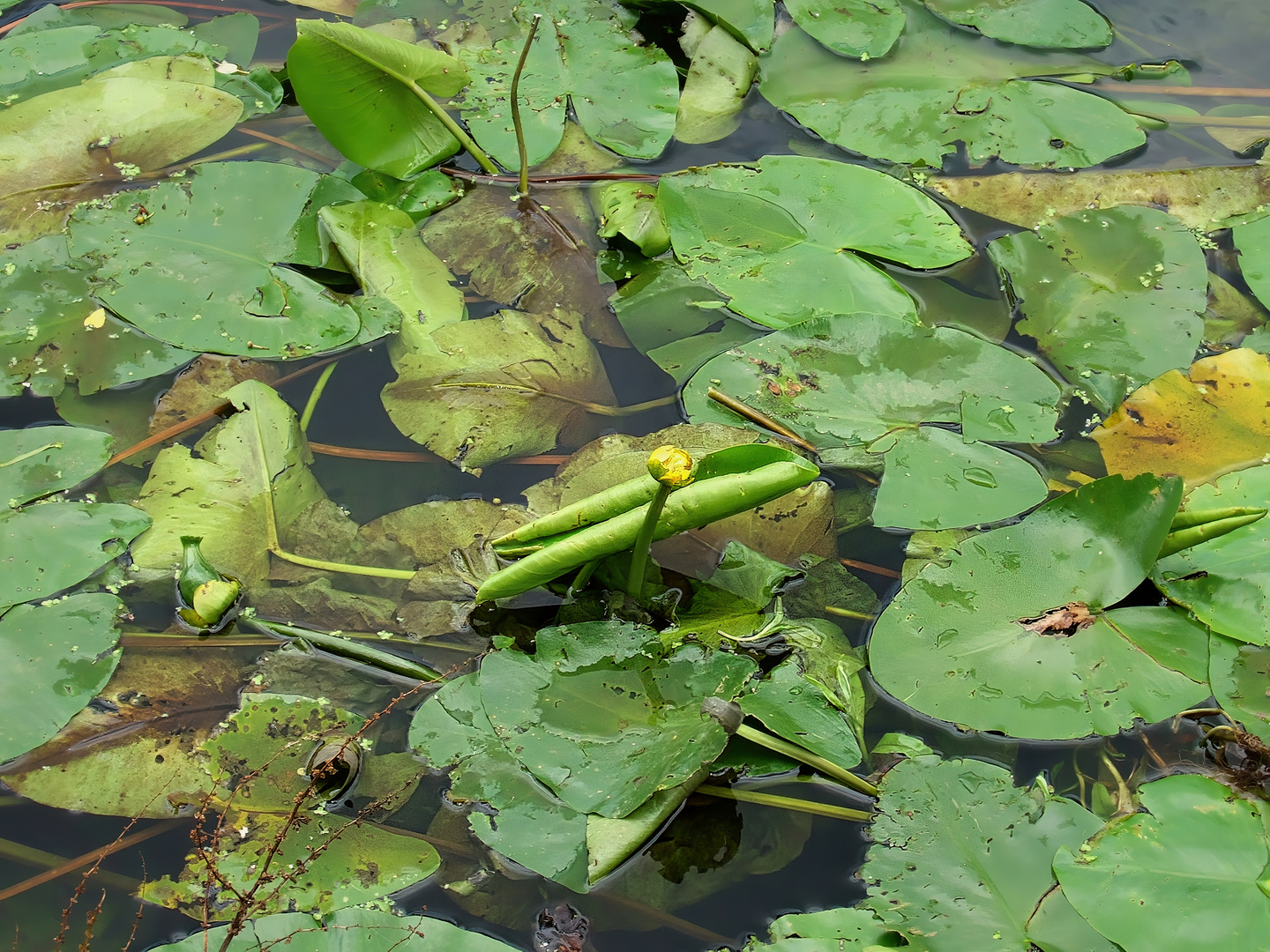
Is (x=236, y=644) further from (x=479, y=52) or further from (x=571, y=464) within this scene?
(x=479, y=52)

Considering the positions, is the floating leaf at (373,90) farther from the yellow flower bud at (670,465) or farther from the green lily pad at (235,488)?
the yellow flower bud at (670,465)

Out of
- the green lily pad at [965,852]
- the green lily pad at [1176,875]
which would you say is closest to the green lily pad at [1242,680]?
the green lily pad at [1176,875]

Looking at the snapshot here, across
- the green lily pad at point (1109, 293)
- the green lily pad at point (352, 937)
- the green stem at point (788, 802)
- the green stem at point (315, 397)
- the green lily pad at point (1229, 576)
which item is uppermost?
the green lily pad at point (1109, 293)

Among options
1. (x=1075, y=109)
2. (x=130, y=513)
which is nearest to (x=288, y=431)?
(x=130, y=513)

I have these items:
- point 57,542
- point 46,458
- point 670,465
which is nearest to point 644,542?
point 670,465

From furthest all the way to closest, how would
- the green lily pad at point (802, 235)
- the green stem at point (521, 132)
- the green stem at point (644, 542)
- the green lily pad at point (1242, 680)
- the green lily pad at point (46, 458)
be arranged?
the green stem at point (521, 132), the green lily pad at point (802, 235), the green lily pad at point (46, 458), the green lily pad at point (1242, 680), the green stem at point (644, 542)

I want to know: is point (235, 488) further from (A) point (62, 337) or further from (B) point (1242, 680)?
(B) point (1242, 680)
